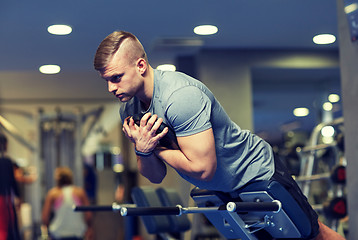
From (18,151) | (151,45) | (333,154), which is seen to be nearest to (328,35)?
(333,154)

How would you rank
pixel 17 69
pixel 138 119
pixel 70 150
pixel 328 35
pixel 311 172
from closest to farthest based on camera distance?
pixel 138 119 → pixel 311 172 → pixel 328 35 → pixel 17 69 → pixel 70 150

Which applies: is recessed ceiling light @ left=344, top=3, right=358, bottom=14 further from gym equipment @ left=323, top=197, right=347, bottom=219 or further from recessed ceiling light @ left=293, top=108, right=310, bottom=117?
recessed ceiling light @ left=293, top=108, right=310, bottom=117

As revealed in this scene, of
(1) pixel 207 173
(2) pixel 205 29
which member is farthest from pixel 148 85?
(2) pixel 205 29

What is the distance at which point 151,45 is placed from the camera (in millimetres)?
5430

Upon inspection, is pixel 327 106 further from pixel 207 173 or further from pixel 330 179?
pixel 207 173

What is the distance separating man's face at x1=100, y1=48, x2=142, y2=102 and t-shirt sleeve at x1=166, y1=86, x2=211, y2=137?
15 cm

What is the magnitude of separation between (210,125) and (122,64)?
1.25ft

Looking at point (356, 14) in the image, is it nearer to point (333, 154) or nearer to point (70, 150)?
point (333, 154)

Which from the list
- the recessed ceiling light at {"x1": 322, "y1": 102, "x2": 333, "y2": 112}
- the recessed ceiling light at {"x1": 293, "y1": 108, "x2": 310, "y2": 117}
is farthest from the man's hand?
the recessed ceiling light at {"x1": 293, "y1": 108, "x2": 310, "y2": 117}

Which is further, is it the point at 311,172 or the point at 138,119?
the point at 311,172

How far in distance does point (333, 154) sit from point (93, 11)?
2.58 metres

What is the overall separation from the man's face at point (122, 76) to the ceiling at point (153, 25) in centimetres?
231

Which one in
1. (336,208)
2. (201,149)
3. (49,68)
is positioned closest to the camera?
(201,149)

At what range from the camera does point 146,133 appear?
1905mm
